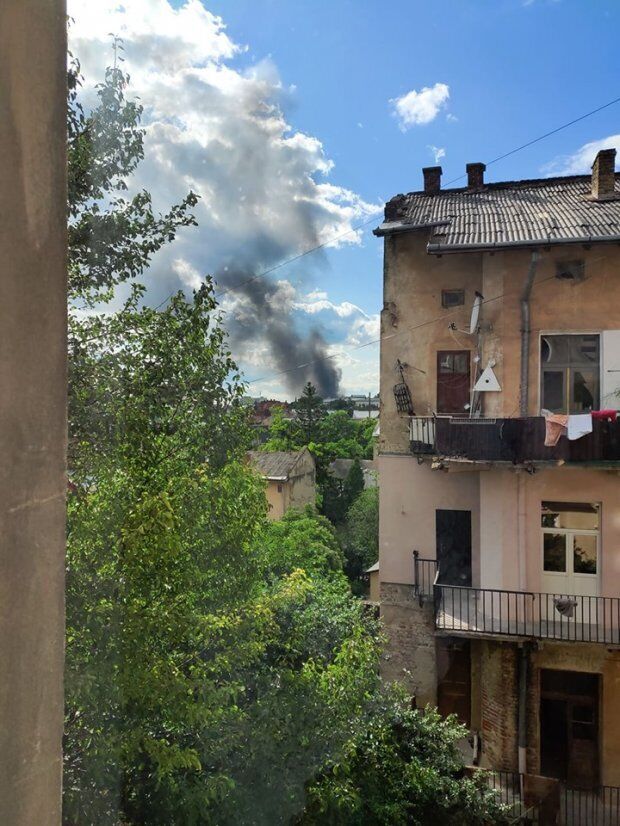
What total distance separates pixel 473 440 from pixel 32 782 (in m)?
4.91

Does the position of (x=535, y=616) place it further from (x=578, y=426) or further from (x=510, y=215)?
(x=510, y=215)

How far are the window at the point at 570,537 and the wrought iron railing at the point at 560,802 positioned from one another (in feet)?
5.94

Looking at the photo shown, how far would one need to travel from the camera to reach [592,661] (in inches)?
216

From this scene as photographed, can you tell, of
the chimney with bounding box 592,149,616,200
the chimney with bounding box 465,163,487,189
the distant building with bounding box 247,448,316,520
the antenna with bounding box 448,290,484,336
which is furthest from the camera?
the distant building with bounding box 247,448,316,520

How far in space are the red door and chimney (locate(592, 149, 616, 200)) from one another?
229 cm

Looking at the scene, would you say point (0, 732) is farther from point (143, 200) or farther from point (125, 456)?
point (143, 200)

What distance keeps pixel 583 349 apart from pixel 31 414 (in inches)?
224

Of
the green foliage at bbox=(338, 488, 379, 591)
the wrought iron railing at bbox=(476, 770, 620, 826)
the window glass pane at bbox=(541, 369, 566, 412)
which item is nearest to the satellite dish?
the window glass pane at bbox=(541, 369, 566, 412)

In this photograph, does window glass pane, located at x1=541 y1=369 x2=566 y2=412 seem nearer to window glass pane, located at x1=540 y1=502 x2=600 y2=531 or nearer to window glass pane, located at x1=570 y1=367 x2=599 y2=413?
window glass pane, located at x1=570 y1=367 x2=599 y2=413

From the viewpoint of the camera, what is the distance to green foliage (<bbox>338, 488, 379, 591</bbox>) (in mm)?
15844

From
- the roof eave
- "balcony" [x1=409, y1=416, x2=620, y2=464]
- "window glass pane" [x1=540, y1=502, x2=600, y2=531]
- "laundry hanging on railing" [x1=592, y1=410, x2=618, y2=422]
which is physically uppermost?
the roof eave

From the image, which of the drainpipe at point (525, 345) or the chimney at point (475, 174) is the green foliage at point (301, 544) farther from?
the chimney at point (475, 174)


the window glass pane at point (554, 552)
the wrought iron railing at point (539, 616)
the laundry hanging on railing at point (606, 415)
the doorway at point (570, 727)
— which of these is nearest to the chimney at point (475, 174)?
the laundry hanging on railing at point (606, 415)

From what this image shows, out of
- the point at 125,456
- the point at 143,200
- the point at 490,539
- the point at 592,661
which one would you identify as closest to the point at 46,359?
the point at 125,456
